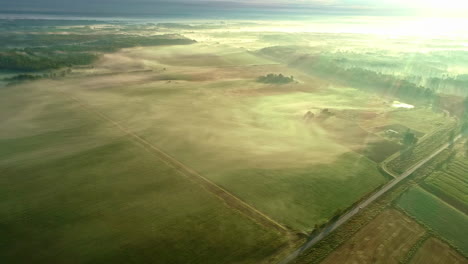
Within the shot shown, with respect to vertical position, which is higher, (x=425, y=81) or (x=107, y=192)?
(x=425, y=81)

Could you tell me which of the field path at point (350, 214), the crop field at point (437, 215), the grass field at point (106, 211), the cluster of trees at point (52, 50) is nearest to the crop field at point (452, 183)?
the crop field at point (437, 215)

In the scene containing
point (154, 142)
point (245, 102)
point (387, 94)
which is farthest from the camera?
point (387, 94)

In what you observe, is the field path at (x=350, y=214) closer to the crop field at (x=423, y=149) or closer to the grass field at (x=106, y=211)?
the crop field at (x=423, y=149)

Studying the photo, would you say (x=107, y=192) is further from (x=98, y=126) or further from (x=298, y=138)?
(x=298, y=138)

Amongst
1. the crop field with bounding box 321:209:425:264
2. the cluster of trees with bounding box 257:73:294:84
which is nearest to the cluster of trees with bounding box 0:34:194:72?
the cluster of trees with bounding box 257:73:294:84

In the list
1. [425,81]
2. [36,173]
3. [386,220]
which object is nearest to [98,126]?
[36,173]

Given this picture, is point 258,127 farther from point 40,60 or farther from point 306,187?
point 40,60


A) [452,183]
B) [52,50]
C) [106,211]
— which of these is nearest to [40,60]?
[52,50]
